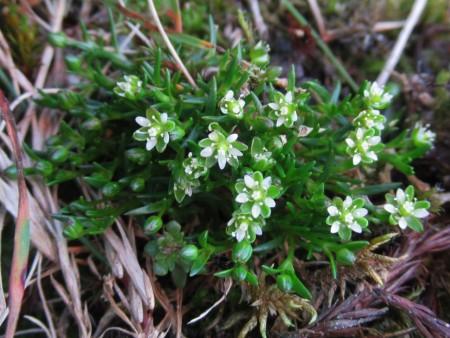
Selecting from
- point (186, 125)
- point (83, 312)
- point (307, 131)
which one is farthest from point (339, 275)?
point (83, 312)

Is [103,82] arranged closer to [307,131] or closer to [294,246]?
[307,131]

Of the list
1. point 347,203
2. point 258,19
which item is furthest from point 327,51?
point 347,203

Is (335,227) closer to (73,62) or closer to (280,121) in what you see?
(280,121)

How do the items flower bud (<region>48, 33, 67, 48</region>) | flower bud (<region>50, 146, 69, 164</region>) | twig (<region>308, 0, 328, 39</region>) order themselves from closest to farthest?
flower bud (<region>50, 146, 69, 164</region>) → flower bud (<region>48, 33, 67, 48</region>) → twig (<region>308, 0, 328, 39</region>)

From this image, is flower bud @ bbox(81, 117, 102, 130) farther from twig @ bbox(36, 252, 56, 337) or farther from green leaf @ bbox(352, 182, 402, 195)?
green leaf @ bbox(352, 182, 402, 195)

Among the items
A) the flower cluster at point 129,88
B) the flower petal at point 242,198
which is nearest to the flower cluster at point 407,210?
the flower petal at point 242,198

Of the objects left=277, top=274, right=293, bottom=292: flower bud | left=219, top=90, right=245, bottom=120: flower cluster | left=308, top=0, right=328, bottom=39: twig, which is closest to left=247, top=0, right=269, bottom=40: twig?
left=308, top=0, right=328, bottom=39: twig
